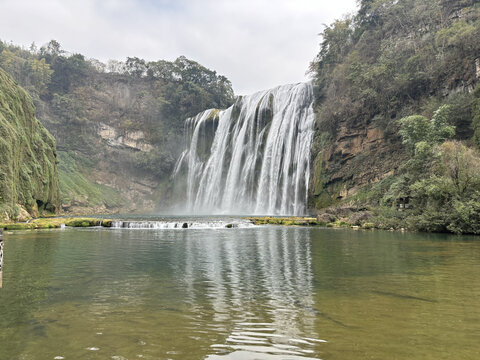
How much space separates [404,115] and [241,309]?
34.0m

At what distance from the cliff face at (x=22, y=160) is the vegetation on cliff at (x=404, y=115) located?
28526mm

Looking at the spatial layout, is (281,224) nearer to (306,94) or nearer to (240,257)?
(240,257)

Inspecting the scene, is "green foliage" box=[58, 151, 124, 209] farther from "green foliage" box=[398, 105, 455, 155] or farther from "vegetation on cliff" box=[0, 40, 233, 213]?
"green foliage" box=[398, 105, 455, 155]

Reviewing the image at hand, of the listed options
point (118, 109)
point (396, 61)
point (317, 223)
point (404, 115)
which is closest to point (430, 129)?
point (404, 115)

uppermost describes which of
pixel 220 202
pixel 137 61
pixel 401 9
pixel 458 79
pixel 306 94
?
pixel 137 61

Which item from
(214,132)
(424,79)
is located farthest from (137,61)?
(424,79)

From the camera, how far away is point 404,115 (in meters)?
33.7

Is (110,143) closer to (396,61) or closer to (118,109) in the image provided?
(118,109)

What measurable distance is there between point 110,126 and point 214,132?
89.4 ft

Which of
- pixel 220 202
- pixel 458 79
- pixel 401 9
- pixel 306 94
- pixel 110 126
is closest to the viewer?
pixel 458 79

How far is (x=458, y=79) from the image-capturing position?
30547 mm

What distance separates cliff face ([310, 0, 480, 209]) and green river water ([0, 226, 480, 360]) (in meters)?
25.6

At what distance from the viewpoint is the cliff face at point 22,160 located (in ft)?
88.1

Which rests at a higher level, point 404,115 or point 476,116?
point 404,115
